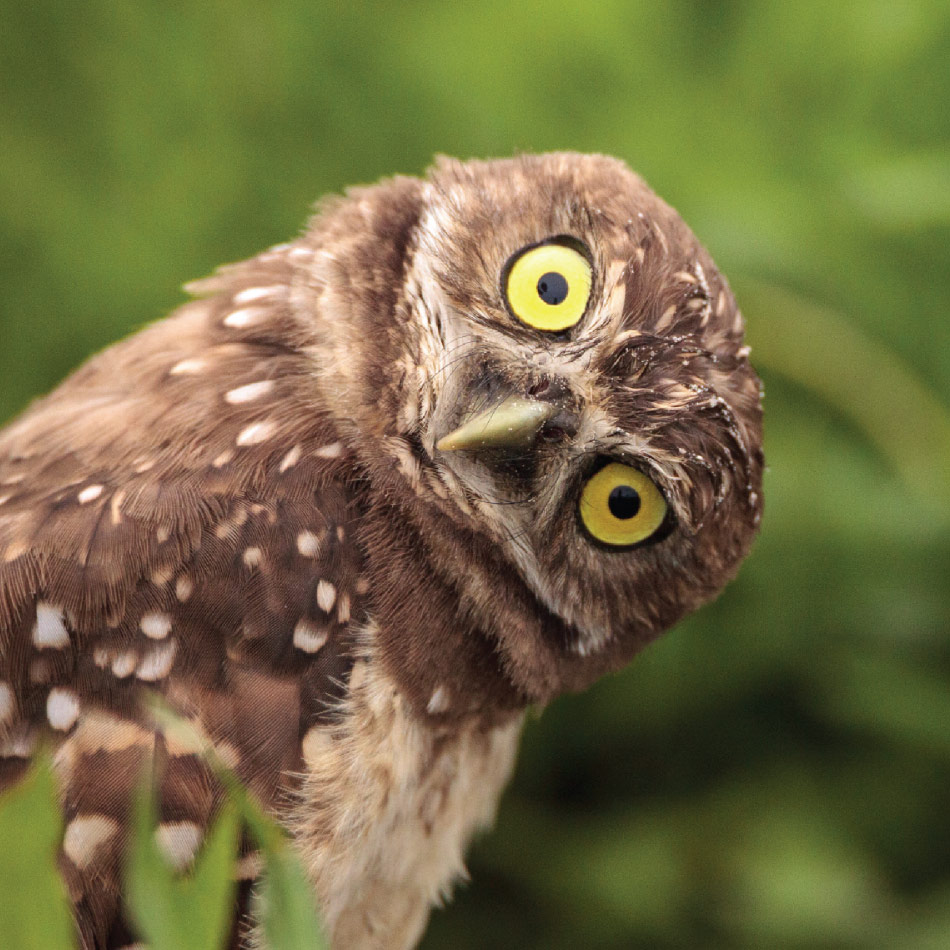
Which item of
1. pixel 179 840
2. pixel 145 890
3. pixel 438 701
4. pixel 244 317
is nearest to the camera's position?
pixel 145 890

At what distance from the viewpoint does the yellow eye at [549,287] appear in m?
1.55

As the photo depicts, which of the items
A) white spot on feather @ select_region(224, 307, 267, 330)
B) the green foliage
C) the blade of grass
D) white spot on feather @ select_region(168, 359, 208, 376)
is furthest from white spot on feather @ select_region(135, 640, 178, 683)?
the blade of grass

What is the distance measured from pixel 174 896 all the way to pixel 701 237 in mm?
2193

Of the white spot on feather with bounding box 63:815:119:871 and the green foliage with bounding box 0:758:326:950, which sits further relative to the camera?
the white spot on feather with bounding box 63:815:119:871

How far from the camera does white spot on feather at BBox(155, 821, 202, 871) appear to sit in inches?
54.5

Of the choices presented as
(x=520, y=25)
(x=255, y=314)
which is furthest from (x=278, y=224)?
(x=255, y=314)

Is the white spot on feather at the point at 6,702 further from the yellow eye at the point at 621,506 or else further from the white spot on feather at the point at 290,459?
the yellow eye at the point at 621,506

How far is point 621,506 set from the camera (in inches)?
62.4

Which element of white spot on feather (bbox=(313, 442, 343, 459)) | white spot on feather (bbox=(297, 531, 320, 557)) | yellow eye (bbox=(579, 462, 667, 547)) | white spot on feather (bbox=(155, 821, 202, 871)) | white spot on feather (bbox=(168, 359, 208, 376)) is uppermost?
yellow eye (bbox=(579, 462, 667, 547))

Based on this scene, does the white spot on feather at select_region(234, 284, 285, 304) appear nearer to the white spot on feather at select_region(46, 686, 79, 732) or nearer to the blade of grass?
the white spot on feather at select_region(46, 686, 79, 732)

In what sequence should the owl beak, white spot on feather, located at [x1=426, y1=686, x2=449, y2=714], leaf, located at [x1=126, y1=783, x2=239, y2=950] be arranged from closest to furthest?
leaf, located at [x1=126, y1=783, x2=239, y2=950] < the owl beak < white spot on feather, located at [x1=426, y1=686, x2=449, y2=714]

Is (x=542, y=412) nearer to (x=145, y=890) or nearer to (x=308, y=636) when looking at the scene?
(x=308, y=636)

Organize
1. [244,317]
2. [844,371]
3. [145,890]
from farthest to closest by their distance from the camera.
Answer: [844,371] < [244,317] < [145,890]

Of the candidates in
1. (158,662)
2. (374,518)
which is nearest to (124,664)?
(158,662)
